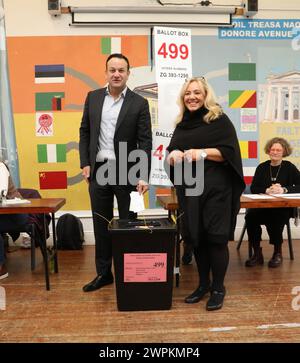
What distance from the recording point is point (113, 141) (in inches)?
105

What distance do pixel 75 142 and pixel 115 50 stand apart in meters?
1.11

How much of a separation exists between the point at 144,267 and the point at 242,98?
8.93ft

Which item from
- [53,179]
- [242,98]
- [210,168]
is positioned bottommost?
[53,179]

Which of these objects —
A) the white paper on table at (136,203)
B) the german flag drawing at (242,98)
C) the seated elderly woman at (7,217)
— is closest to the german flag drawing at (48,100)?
the seated elderly woman at (7,217)

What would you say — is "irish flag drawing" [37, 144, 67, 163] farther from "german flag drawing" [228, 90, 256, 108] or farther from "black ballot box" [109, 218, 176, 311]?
"black ballot box" [109, 218, 176, 311]

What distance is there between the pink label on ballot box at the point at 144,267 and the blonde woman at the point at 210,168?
24 centimetres

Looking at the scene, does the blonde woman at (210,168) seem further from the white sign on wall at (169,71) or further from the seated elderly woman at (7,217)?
the seated elderly woman at (7,217)

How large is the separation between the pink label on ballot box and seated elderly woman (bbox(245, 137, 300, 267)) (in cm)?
137

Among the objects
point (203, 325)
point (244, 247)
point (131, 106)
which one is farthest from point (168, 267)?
point (244, 247)

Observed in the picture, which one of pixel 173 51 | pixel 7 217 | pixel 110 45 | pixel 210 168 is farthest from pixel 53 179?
pixel 210 168

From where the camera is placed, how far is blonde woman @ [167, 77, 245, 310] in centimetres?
231

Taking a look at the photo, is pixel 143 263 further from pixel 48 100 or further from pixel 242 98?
pixel 242 98

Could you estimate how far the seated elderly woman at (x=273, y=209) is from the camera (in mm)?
3422

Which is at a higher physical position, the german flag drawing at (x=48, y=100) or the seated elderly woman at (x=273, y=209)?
the german flag drawing at (x=48, y=100)
